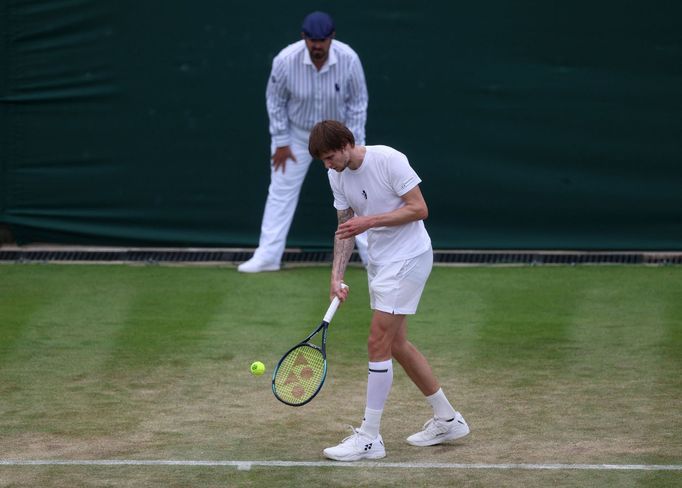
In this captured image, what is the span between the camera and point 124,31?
11.6m

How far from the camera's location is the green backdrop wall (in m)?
11.5

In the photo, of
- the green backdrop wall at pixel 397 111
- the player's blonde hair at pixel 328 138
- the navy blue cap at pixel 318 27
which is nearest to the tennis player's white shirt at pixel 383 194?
the player's blonde hair at pixel 328 138

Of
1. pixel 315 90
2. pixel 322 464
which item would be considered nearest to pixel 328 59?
pixel 315 90

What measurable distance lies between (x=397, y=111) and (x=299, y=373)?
5453 millimetres

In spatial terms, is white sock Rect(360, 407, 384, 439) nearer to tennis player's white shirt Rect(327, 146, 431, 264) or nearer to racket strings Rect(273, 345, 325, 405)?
racket strings Rect(273, 345, 325, 405)

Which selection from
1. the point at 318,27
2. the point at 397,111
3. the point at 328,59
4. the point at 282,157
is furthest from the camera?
the point at 397,111

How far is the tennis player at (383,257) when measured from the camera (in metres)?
6.21

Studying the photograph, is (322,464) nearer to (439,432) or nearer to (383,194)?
(439,432)

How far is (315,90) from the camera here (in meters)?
10.7

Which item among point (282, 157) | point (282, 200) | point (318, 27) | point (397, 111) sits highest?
point (318, 27)

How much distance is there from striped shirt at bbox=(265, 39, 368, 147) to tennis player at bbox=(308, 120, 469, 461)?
4.25 metres

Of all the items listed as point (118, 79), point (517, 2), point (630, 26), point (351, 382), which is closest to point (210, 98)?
point (118, 79)

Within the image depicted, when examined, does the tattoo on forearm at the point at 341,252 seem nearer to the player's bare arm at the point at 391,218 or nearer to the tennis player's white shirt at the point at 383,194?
the tennis player's white shirt at the point at 383,194

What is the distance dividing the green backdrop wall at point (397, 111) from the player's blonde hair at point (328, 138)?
5400 mm
